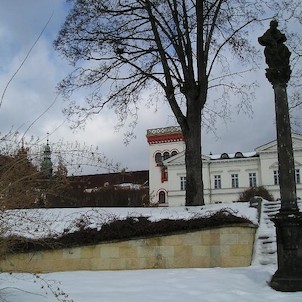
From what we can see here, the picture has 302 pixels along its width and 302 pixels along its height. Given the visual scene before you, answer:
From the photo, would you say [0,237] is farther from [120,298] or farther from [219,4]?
[219,4]

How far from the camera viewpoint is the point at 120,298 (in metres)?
6.21

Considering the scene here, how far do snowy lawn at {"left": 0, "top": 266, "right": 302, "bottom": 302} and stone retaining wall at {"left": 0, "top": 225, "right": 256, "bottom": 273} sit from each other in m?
1.28

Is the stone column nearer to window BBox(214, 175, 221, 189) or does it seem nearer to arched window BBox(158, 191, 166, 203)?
window BBox(214, 175, 221, 189)

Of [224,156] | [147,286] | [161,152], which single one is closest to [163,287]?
[147,286]

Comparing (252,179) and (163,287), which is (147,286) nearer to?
(163,287)

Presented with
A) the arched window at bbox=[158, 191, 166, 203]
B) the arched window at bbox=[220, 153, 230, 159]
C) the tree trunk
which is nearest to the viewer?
the tree trunk

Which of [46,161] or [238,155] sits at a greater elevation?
[238,155]

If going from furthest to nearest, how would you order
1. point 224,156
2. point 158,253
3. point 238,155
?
point 224,156 → point 238,155 → point 158,253

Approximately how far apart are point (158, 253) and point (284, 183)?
3874mm

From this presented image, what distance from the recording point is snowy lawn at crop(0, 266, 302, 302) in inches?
248

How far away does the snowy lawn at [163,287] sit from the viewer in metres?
→ 6.30

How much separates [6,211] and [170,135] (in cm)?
6698

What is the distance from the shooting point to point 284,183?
25.2 ft

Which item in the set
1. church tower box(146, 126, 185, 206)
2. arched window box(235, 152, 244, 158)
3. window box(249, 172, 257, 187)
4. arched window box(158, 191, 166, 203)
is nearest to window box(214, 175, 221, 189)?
arched window box(235, 152, 244, 158)
